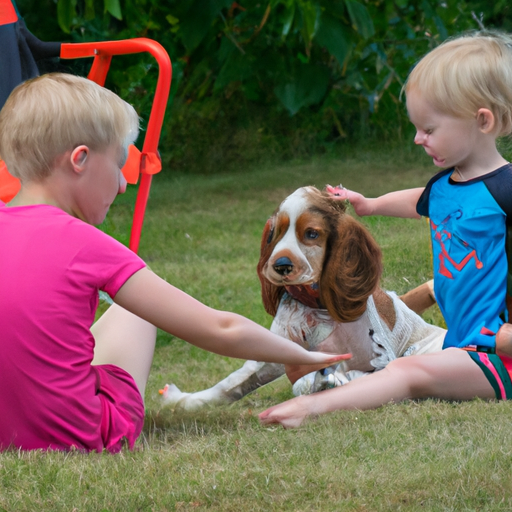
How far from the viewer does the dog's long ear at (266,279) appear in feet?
8.23

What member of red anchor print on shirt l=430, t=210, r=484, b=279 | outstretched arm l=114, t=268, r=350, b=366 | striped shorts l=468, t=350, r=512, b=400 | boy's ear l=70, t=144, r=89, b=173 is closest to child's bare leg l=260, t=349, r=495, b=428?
striped shorts l=468, t=350, r=512, b=400

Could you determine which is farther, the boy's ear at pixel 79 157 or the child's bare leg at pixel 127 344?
the child's bare leg at pixel 127 344

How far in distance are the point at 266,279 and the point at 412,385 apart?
1.85 ft

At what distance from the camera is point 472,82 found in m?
2.46

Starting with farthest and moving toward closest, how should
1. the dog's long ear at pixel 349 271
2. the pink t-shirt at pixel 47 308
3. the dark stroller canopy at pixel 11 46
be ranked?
1. the dark stroller canopy at pixel 11 46
2. the dog's long ear at pixel 349 271
3. the pink t-shirt at pixel 47 308

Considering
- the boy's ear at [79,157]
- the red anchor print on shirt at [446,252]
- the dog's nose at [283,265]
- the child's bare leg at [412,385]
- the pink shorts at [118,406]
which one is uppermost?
the boy's ear at [79,157]

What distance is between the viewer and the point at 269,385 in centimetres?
320

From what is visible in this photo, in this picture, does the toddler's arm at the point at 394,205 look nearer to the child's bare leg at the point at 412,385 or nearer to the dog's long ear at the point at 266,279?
the dog's long ear at the point at 266,279

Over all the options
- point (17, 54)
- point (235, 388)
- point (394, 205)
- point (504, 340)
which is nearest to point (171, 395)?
point (235, 388)

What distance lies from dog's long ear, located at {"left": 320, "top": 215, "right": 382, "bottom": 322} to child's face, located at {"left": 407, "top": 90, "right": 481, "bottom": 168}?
345 millimetres

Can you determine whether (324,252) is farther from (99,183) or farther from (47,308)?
(47,308)

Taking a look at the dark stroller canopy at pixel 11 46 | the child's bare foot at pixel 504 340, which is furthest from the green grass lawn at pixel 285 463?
the dark stroller canopy at pixel 11 46

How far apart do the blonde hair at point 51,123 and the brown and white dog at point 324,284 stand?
0.71 m

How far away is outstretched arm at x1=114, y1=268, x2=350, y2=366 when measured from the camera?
70.6 inches
